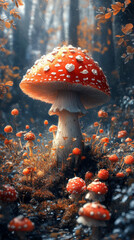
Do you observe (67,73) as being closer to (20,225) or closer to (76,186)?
(76,186)

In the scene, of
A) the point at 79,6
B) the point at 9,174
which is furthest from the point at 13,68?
the point at 9,174

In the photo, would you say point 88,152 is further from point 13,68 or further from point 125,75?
point 13,68

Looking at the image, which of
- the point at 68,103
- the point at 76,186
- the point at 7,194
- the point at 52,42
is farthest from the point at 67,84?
the point at 52,42

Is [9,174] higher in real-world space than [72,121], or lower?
lower

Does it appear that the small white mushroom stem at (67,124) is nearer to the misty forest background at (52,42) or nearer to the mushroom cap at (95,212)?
the mushroom cap at (95,212)

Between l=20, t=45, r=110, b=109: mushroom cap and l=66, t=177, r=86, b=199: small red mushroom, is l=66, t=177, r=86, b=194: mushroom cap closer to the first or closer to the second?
l=66, t=177, r=86, b=199: small red mushroom

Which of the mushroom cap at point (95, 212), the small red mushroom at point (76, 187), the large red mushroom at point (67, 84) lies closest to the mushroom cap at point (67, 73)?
the large red mushroom at point (67, 84)

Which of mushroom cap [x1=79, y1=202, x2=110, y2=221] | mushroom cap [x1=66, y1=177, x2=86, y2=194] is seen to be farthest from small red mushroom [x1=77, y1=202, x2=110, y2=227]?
mushroom cap [x1=66, y1=177, x2=86, y2=194]
